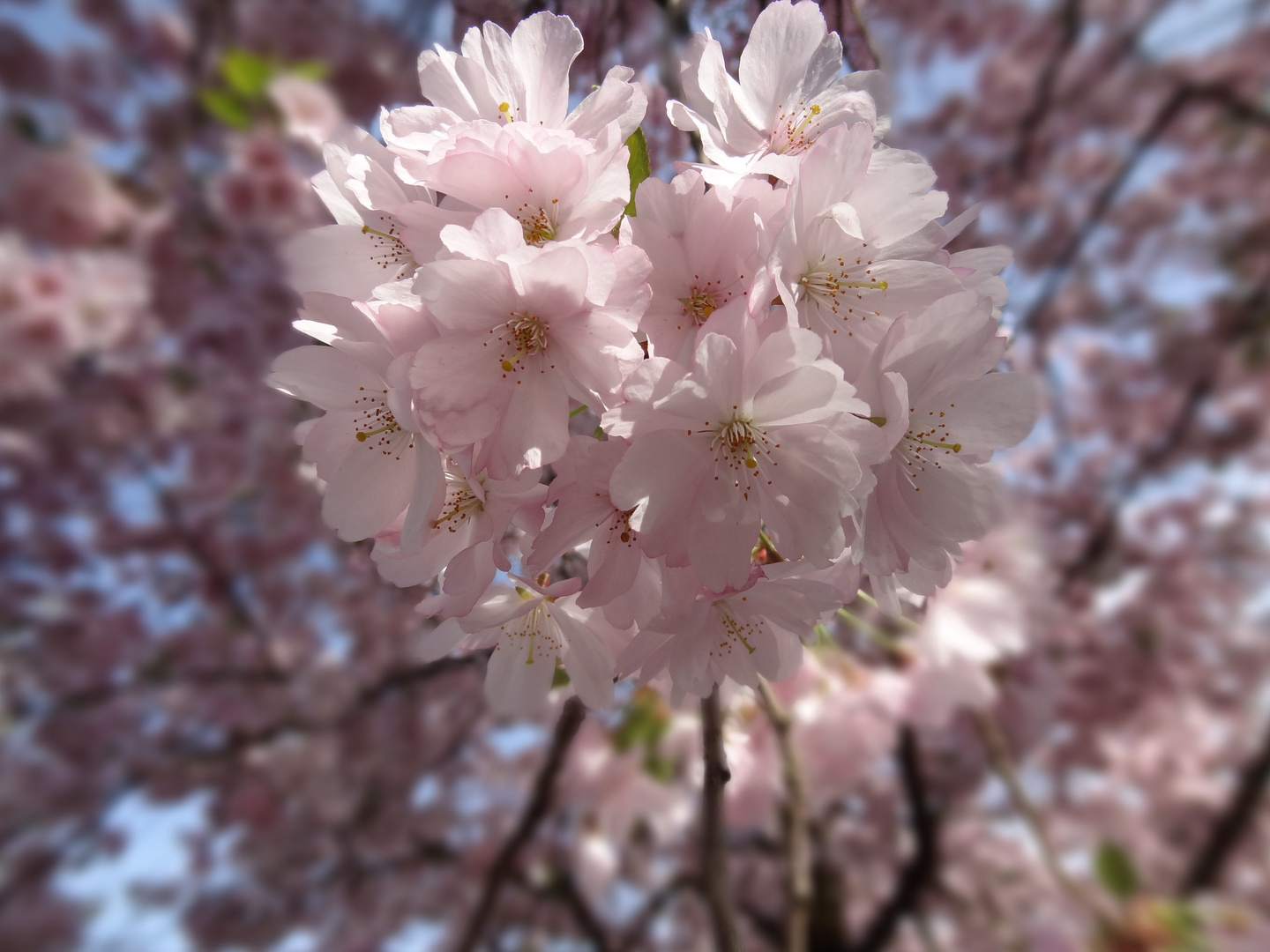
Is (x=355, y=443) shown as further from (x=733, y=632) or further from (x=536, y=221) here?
(x=733, y=632)

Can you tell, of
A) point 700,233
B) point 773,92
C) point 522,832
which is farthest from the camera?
point 522,832

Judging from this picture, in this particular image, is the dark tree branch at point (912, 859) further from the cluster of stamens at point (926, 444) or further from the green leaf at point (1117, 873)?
the cluster of stamens at point (926, 444)

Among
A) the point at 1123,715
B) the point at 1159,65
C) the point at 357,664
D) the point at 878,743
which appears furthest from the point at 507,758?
the point at 1159,65

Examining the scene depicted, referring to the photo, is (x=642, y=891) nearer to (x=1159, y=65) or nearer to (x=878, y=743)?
(x=878, y=743)

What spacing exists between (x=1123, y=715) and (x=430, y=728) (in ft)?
11.6

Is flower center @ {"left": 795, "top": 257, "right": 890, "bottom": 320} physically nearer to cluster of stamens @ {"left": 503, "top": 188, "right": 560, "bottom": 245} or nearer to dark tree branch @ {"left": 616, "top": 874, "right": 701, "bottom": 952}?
cluster of stamens @ {"left": 503, "top": 188, "right": 560, "bottom": 245}

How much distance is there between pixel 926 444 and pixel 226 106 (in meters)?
1.79

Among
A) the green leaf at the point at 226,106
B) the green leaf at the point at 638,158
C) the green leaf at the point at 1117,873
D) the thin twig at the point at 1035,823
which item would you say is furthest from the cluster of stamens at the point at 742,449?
the green leaf at the point at 226,106

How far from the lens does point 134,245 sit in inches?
116

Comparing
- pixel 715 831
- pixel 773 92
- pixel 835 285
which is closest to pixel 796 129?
pixel 773 92

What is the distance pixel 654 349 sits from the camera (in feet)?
1.72

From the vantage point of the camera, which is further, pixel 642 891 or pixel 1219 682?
pixel 1219 682

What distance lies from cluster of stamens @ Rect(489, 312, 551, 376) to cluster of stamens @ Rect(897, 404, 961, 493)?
0.93 ft

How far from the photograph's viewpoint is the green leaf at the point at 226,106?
1.63m
